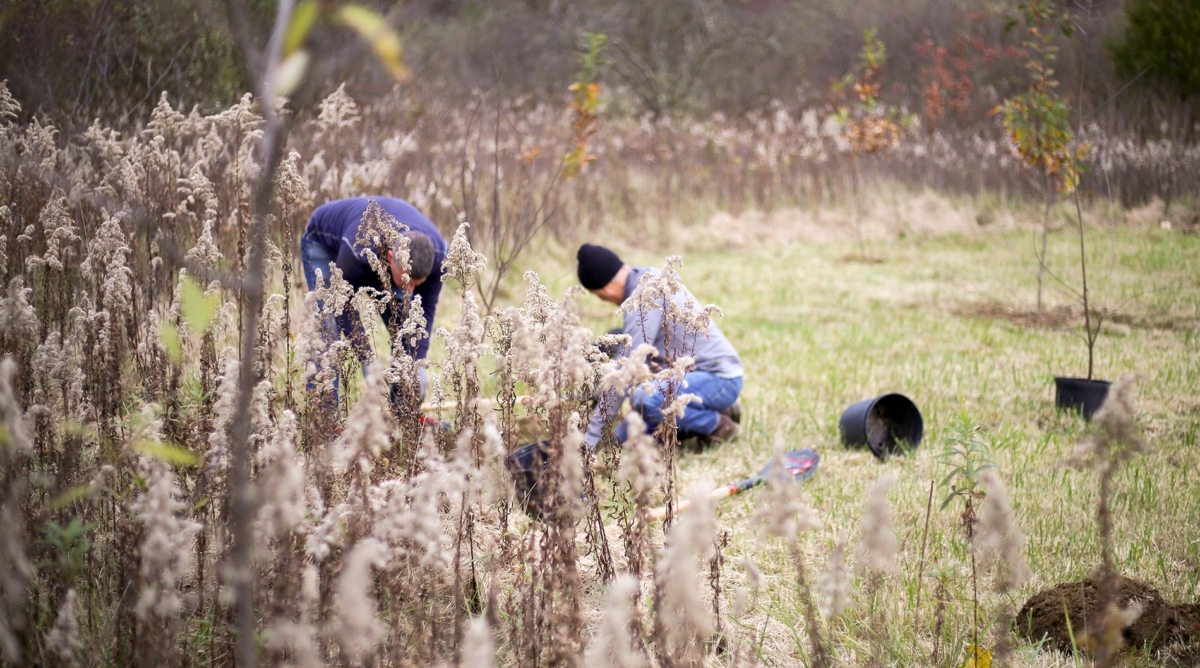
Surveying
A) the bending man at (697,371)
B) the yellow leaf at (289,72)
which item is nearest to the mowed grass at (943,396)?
the bending man at (697,371)

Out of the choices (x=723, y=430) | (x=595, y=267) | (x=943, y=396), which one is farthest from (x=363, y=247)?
(x=943, y=396)

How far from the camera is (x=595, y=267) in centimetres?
422

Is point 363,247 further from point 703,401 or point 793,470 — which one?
Answer: point 793,470

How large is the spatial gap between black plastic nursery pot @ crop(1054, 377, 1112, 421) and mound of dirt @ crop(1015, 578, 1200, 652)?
2143mm

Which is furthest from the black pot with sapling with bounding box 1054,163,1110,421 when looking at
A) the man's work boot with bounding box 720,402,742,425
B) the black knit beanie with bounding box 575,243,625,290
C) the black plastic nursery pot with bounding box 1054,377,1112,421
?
the black knit beanie with bounding box 575,243,625,290

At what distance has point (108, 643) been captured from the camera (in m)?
1.91

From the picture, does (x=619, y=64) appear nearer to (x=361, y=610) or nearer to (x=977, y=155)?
(x=977, y=155)

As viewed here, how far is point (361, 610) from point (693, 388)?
3.26 meters

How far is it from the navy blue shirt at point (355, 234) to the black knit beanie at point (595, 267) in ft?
2.28

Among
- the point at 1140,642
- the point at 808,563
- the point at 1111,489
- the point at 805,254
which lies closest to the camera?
the point at 1140,642

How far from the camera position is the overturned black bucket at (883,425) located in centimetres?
410

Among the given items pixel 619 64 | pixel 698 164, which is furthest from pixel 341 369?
pixel 619 64

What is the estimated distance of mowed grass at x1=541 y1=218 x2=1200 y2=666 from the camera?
2.73 metres

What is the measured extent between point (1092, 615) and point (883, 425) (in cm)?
203
